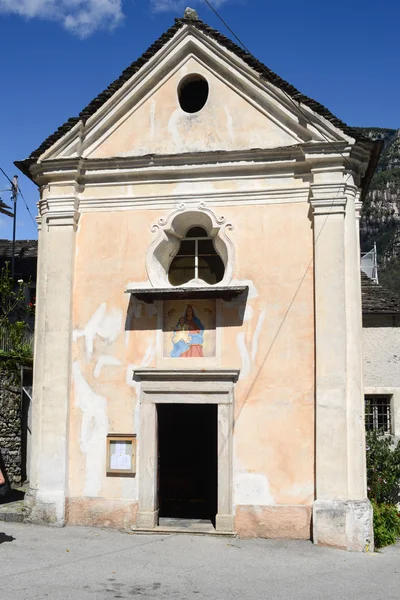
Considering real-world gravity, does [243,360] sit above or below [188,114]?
below

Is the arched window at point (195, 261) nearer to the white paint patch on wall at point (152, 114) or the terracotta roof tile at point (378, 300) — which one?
the white paint patch on wall at point (152, 114)

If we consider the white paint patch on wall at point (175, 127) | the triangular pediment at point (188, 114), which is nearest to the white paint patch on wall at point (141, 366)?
the triangular pediment at point (188, 114)

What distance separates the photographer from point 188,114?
12.4 m

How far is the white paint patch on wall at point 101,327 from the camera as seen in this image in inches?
476

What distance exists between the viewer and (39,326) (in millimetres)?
12391

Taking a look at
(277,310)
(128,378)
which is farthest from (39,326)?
(277,310)

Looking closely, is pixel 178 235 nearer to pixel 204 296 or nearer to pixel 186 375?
pixel 204 296

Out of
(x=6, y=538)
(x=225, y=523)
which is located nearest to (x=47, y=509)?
(x=6, y=538)

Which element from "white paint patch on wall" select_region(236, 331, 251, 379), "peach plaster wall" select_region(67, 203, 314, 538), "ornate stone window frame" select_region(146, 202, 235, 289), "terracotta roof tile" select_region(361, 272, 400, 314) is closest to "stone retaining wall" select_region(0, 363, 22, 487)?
"peach plaster wall" select_region(67, 203, 314, 538)

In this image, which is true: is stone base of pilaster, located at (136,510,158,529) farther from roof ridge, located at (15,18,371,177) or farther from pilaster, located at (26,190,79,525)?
roof ridge, located at (15,18,371,177)

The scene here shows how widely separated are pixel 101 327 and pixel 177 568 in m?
4.56

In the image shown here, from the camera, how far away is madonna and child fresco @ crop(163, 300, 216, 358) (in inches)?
466

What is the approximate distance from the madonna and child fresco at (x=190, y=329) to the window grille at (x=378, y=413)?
15.4 feet

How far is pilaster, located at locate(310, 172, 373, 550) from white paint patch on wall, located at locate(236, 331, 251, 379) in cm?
119
